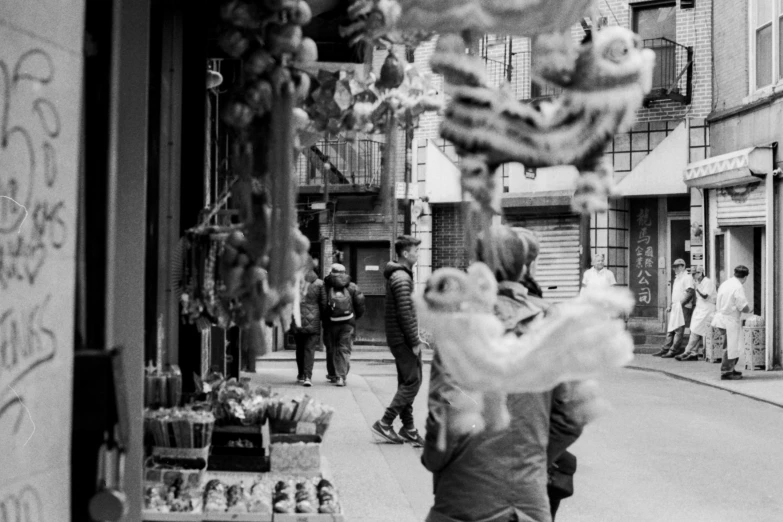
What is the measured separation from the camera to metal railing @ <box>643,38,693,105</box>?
21.3 meters

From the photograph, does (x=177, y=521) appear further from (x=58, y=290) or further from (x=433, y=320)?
(x=433, y=320)

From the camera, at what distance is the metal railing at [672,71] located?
2130 cm

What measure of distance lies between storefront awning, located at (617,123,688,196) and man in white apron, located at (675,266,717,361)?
2438 mm

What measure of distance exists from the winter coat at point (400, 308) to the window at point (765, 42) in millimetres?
10906

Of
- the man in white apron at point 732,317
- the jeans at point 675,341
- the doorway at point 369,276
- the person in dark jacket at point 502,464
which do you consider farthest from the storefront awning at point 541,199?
the person in dark jacket at point 502,464

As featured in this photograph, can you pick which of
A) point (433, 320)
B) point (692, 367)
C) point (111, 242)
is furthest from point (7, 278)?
point (692, 367)

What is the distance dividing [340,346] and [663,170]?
9864 millimetres

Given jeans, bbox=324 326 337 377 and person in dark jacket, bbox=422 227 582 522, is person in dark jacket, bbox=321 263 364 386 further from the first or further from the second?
person in dark jacket, bbox=422 227 582 522

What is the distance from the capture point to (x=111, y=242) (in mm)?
3354

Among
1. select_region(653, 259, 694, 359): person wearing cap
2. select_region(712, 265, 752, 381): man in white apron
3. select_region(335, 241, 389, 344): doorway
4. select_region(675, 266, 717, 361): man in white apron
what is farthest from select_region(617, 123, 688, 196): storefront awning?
select_region(335, 241, 389, 344): doorway

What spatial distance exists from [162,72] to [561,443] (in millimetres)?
3655

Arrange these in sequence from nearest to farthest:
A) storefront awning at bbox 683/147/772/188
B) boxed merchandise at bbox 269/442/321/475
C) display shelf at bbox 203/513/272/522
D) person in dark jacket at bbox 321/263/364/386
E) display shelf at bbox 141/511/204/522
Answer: display shelf at bbox 141/511/204/522 < display shelf at bbox 203/513/272/522 < boxed merchandise at bbox 269/442/321/475 < person in dark jacket at bbox 321/263/364/386 < storefront awning at bbox 683/147/772/188

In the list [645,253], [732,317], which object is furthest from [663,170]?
[732,317]

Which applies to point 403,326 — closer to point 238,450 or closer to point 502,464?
point 238,450
